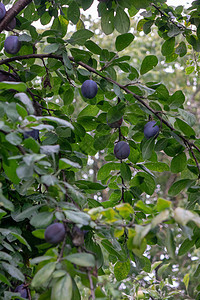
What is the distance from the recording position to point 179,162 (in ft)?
3.90

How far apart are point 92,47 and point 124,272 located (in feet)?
2.29

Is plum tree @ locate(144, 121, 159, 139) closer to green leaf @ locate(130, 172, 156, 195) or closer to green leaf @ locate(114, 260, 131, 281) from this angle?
green leaf @ locate(130, 172, 156, 195)

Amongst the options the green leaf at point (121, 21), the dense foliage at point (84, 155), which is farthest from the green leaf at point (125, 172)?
the green leaf at point (121, 21)

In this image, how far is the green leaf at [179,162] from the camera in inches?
46.6

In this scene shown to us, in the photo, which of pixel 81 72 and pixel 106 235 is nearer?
pixel 106 235

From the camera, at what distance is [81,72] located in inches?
45.4

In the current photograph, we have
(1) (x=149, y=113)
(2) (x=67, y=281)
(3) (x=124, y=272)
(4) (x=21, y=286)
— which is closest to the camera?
(2) (x=67, y=281)

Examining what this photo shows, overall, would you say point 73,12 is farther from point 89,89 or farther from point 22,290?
point 22,290

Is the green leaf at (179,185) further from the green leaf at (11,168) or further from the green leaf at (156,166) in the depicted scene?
the green leaf at (11,168)

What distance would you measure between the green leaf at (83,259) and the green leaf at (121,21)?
2.89ft

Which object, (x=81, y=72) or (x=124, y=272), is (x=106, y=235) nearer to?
(x=124, y=272)

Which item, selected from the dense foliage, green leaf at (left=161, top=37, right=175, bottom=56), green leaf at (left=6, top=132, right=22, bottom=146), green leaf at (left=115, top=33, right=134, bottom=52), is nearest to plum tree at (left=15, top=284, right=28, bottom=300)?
the dense foliage

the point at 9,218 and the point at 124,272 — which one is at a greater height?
the point at 9,218

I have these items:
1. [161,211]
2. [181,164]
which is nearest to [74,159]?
[181,164]
